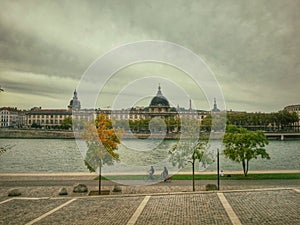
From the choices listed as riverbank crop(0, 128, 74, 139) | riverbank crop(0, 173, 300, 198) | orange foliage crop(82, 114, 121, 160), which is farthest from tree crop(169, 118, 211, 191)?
riverbank crop(0, 128, 74, 139)

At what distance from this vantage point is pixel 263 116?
446ft

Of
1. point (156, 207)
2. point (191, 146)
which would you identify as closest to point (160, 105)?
point (191, 146)

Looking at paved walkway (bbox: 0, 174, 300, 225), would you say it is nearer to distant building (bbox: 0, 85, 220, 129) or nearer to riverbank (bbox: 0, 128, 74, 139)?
riverbank (bbox: 0, 128, 74, 139)

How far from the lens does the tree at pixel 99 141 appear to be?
21.1 metres

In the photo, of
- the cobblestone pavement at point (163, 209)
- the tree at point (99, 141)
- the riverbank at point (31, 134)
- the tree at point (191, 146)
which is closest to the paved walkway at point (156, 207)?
the cobblestone pavement at point (163, 209)

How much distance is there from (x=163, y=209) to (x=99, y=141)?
830cm

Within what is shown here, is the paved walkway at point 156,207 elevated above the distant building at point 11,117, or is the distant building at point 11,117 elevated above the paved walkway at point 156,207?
the distant building at point 11,117

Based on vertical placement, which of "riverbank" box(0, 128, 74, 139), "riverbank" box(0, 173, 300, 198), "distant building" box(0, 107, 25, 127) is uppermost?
"distant building" box(0, 107, 25, 127)

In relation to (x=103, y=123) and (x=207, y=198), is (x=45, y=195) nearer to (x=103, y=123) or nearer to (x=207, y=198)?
(x=103, y=123)

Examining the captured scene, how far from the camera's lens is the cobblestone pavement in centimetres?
1279

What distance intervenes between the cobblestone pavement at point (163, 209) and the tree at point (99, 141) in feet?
11.2

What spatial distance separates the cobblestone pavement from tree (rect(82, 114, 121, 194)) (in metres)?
3.43

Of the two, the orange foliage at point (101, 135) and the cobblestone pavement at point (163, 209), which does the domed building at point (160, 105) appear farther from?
the cobblestone pavement at point (163, 209)

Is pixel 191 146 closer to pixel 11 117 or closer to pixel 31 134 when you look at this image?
pixel 31 134
